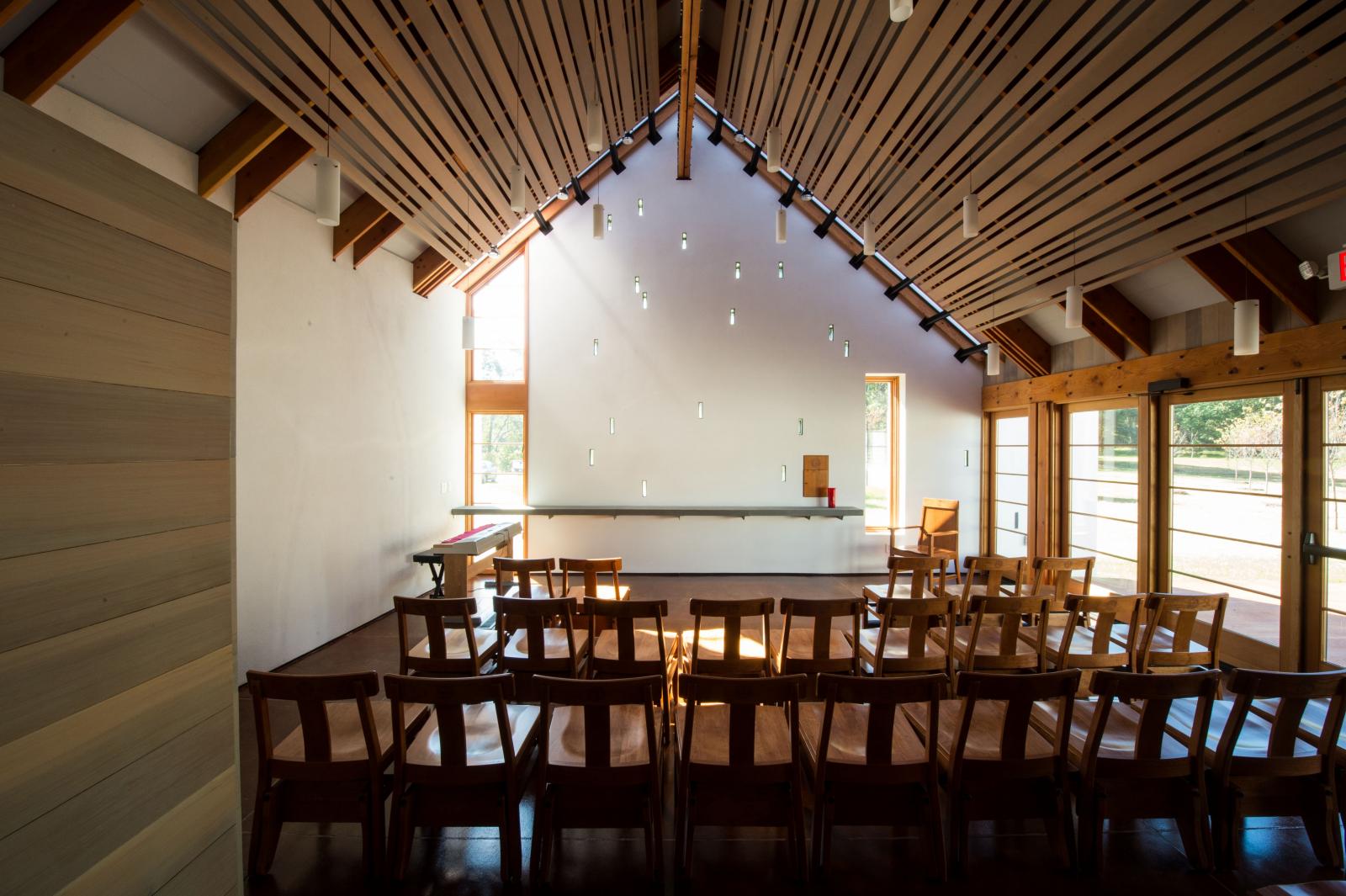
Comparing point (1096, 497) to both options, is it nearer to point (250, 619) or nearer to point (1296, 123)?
point (1296, 123)

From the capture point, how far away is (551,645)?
3893mm

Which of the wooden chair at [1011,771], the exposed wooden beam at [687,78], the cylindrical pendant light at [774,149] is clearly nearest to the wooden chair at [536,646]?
the wooden chair at [1011,771]

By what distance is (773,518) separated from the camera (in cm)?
860

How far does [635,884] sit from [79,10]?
4.57 m

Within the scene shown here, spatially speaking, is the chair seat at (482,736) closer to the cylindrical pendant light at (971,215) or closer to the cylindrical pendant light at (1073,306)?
the cylindrical pendant light at (971,215)

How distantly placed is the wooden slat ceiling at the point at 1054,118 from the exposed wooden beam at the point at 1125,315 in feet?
0.75

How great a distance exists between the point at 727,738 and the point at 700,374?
21.1 feet

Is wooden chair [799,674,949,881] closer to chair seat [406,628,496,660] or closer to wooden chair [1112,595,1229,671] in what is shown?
wooden chair [1112,595,1229,671]

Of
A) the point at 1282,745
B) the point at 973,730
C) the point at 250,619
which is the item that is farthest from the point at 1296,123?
the point at 250,619

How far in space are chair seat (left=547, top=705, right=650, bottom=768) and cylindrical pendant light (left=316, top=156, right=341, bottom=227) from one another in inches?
109

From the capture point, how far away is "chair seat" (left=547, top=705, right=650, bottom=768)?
2412 millimetres

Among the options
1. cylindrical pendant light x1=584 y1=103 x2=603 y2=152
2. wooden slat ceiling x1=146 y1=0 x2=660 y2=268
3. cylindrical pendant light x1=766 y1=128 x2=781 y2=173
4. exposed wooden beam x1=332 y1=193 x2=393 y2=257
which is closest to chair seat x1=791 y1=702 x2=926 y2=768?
cylindrical pendant light x1=584 y1=103 x2=603 y2=152

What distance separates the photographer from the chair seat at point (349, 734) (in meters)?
2.44

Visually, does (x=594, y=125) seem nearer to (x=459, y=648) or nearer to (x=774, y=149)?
(x=774, y=149)
